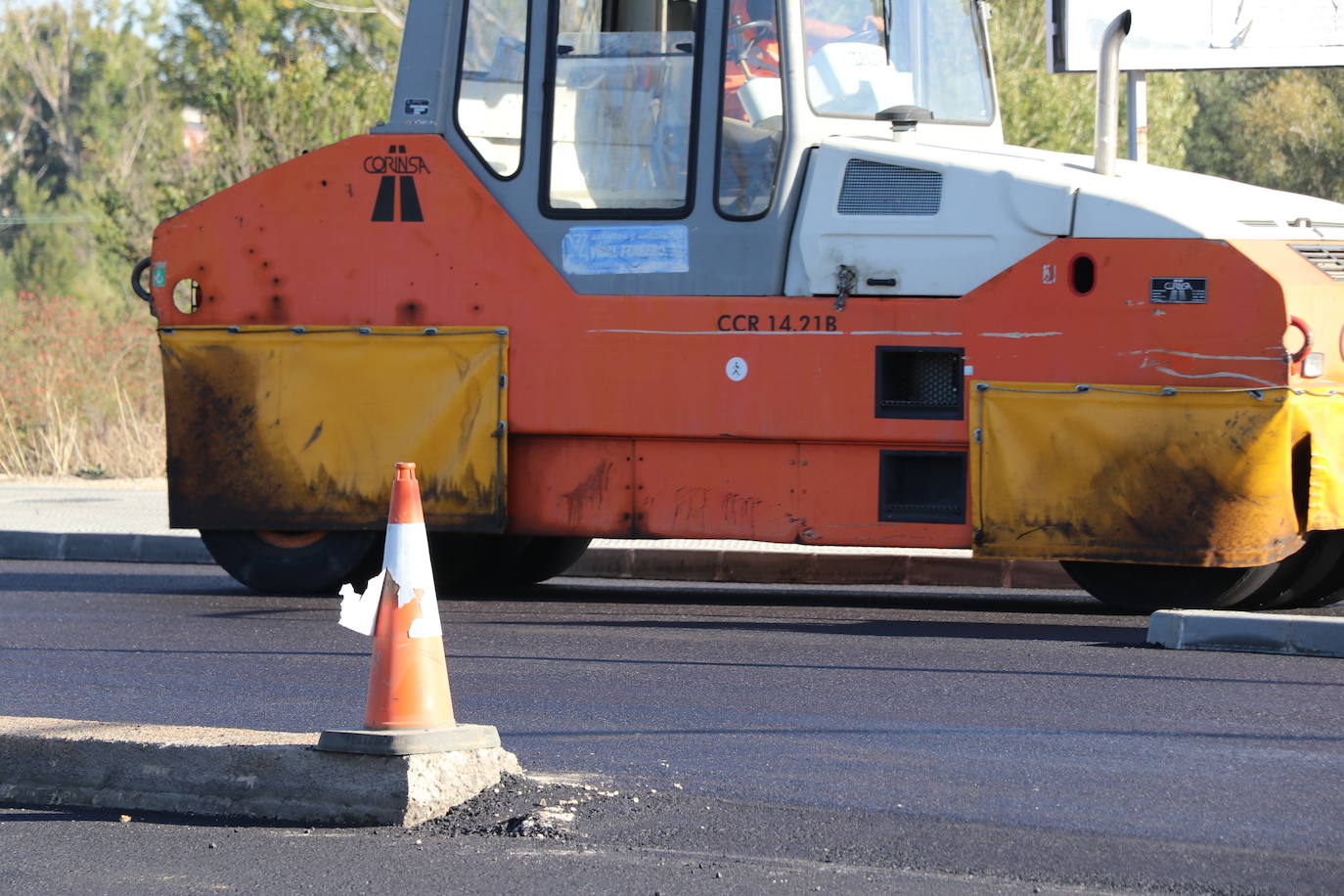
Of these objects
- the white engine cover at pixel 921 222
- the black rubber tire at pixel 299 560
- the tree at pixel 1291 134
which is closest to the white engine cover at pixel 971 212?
the white engine cover at pixel 921 222

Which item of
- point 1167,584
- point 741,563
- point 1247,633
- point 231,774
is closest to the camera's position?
point 231,774

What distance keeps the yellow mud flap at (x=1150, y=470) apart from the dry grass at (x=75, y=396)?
38.9ft

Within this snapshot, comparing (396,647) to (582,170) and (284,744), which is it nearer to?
(284,744)

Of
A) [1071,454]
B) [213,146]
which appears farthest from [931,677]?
[213,146]

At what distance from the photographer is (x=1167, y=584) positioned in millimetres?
8977

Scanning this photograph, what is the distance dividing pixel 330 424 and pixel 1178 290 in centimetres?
407

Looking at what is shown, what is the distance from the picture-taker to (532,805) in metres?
5.12

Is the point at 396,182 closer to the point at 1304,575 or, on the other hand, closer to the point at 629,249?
the point at 629,249

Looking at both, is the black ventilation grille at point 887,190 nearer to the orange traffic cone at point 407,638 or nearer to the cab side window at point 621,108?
the cab side window at point 621,108

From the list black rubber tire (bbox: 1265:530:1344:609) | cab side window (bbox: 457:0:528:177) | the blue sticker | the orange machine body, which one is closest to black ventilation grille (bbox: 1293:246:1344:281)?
the orange machine body

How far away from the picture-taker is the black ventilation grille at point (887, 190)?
896 centimetres

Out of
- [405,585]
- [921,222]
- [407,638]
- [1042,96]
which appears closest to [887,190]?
[921,222]

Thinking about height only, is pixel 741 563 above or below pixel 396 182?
below

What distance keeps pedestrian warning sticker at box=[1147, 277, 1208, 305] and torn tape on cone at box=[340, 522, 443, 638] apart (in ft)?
13.5
